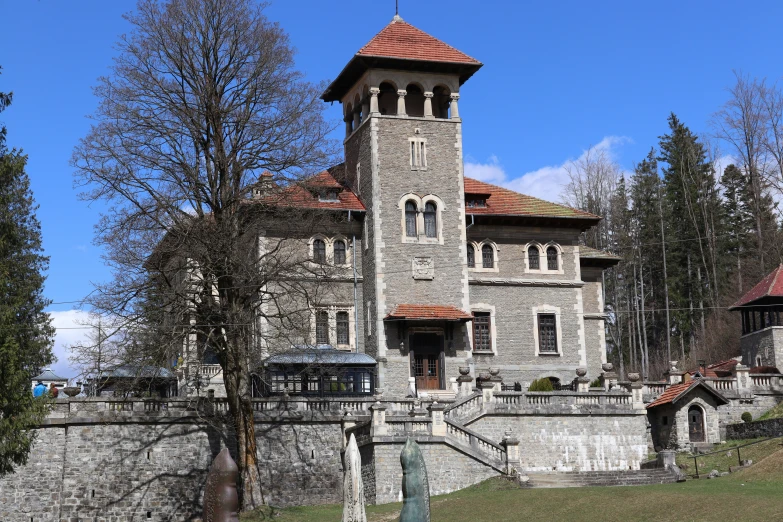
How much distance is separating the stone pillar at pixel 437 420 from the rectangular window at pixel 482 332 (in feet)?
36.8

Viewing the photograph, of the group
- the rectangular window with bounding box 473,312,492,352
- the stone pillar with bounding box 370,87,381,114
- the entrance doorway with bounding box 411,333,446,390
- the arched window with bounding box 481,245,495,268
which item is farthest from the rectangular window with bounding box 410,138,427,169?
the entrance doorway with bounding box 411,333,446,390

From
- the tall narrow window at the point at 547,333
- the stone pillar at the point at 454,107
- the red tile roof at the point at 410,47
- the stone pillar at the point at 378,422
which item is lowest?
the stone pillar at the point at 378,422

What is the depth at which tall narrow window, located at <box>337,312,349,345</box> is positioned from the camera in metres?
41.0

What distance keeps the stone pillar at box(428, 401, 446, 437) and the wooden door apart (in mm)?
9031

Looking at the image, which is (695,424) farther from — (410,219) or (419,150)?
(419,150)

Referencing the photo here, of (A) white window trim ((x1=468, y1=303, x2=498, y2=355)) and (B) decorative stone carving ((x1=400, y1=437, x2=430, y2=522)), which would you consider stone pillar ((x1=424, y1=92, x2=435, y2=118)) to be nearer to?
(A) white window trim ((x1=468, y1=303, x2=498, y2=355))

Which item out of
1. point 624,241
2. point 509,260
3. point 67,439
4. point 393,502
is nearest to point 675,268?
point 624,241

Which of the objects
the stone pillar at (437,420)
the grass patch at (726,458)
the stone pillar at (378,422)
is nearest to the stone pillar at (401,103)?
the stone pillar at (437,420)

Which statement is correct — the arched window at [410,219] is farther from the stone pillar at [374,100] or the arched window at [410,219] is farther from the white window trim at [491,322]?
the white window trim at [491,322]

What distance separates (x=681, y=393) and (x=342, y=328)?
13422mm

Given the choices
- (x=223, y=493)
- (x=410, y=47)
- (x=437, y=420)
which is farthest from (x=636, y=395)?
(x=223, y=493)

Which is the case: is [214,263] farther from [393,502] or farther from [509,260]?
[509,260]

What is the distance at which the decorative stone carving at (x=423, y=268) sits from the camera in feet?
133

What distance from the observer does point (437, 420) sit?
30750mm
